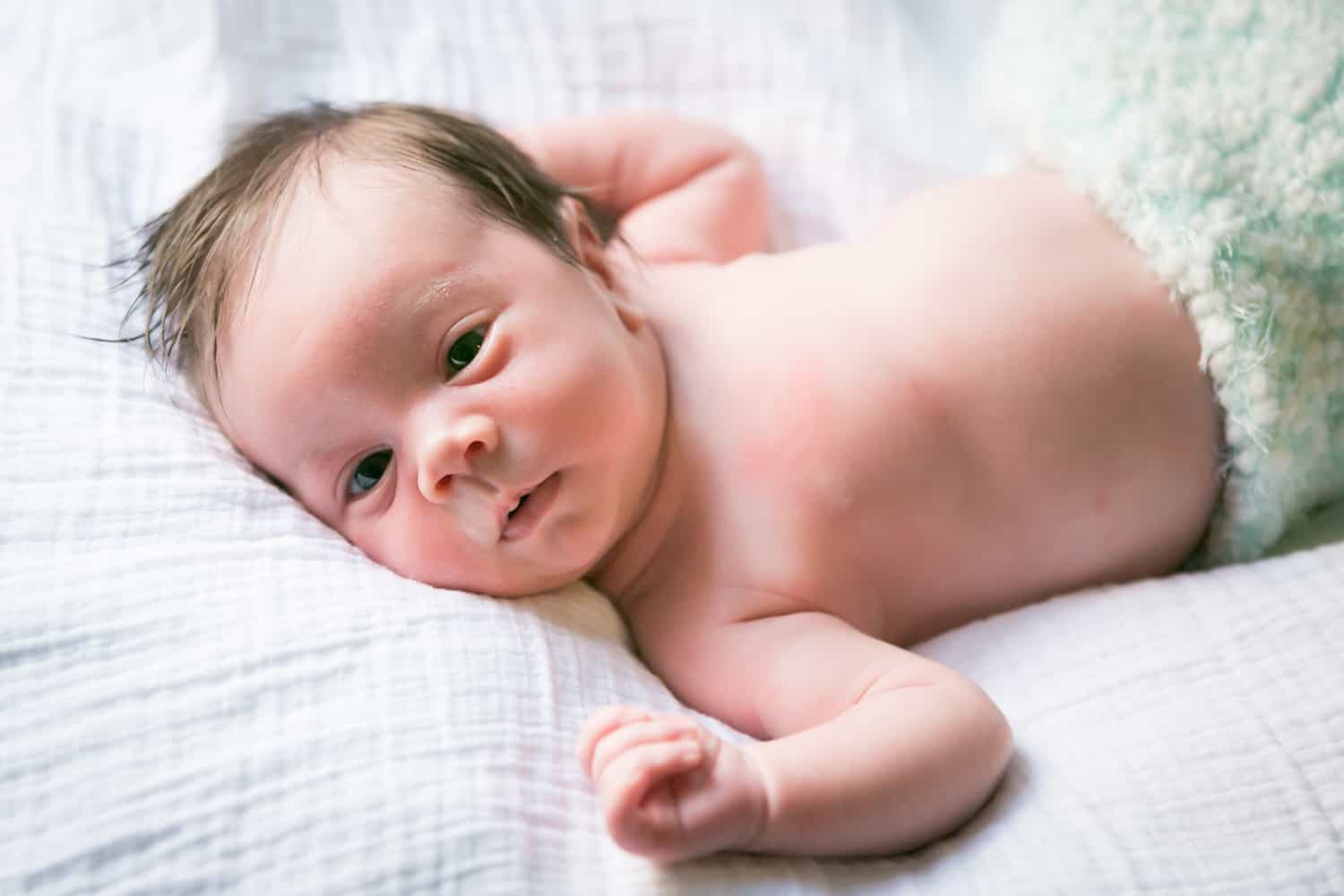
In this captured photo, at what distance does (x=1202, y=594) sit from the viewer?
963mm

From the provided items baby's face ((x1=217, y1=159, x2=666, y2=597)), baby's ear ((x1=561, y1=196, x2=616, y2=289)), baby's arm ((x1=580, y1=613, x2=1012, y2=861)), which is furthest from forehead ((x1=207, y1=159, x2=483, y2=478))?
baby's arm ((x1=580, y1=613, x2=1012, y2=861))

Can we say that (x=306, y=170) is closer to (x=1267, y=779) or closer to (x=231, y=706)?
(x=231, y=706)

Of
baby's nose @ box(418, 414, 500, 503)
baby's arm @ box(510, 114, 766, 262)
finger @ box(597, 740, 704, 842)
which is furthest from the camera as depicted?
baby's arm @ box(510, 114, 766, 262)

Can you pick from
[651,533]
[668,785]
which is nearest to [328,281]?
[651,533]

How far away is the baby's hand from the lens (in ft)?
2.32

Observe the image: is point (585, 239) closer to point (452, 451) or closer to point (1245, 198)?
point (452, 451)

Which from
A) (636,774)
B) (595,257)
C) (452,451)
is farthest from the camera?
(595,257)

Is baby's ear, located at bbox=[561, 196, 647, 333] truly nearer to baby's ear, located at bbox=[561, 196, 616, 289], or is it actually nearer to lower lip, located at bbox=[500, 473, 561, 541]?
baby's ear, located at bbox=[561, 196, 616, 289]

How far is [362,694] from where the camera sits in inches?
30.2

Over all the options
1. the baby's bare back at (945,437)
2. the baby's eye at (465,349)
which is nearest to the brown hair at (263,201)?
the baby's eye at (465,349)

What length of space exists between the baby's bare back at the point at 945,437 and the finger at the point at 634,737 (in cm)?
24

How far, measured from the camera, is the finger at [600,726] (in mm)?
751

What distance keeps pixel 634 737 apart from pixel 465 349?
339mm

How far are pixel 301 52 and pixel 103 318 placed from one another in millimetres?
516
